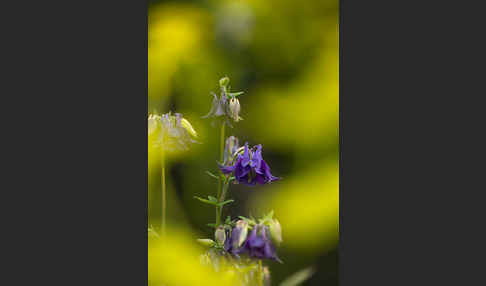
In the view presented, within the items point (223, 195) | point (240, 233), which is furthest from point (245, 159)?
point (240, 233)

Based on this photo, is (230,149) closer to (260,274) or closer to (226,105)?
(226,105)

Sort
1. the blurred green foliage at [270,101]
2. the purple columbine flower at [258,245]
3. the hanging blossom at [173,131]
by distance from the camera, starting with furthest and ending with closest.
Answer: the hanging blossom at [173,131] < the blurred green foliage at [270,101] < the purple columbine flower at [258,245]

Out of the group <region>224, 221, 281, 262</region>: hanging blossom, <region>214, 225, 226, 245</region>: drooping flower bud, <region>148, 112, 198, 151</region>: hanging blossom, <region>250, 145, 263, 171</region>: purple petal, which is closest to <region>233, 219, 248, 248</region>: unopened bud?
<region>224, 221, 281, 262</region>: hanging blossom

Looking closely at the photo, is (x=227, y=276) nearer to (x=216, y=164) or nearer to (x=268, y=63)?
(x=216, y=164)

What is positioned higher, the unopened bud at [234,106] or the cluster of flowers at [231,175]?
the unopened bud at [234,106]

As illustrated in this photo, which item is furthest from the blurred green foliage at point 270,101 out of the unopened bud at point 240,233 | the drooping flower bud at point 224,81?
the unopened bud at point 240,233

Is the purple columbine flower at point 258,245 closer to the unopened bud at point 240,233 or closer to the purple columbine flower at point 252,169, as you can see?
the unopened bud at point 240,233

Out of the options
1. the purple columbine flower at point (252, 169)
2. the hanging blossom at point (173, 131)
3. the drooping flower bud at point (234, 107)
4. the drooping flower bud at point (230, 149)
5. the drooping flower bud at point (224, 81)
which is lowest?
the purple columbine flower at point (252, 169)
